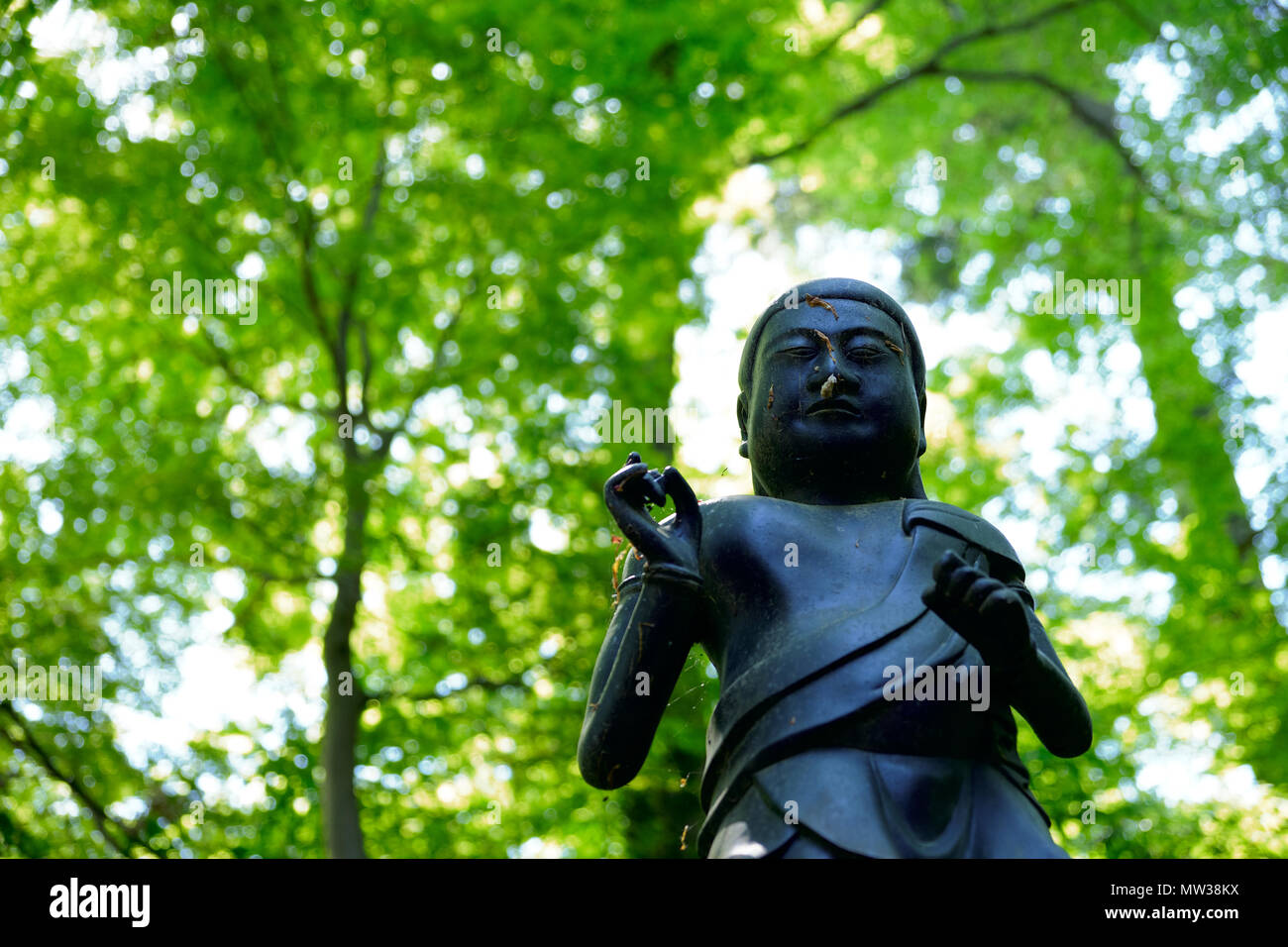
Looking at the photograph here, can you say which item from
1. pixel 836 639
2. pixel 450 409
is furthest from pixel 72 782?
pixel 836 639

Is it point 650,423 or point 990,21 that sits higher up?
point 990,21

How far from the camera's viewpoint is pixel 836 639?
10.5 feet

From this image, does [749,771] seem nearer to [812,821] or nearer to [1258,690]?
[812,821]

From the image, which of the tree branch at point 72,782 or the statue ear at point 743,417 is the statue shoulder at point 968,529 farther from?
the tree branch at point 72,782

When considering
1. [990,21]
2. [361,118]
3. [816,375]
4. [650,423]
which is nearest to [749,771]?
[816,375]

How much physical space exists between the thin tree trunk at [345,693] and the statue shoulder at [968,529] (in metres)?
6.35

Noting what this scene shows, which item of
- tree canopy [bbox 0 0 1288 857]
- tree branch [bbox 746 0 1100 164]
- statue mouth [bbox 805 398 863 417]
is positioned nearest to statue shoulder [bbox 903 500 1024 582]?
statue mouth [bbox 805 398 863 417]

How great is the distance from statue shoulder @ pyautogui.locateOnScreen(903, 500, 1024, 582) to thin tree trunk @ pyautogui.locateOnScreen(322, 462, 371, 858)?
6.35 meters

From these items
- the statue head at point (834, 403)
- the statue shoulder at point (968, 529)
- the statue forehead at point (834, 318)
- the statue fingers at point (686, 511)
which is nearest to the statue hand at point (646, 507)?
the statue fingers at point (686, 511)

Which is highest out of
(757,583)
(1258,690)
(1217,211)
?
(1217,211)

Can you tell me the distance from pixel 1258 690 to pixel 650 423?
530 cm

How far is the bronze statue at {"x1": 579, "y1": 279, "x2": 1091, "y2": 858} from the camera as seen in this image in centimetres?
301

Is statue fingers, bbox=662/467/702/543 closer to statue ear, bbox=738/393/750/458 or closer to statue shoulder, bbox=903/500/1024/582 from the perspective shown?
statue shoulder, bbox=903/500/1024/582

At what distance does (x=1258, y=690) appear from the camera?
384 inches
